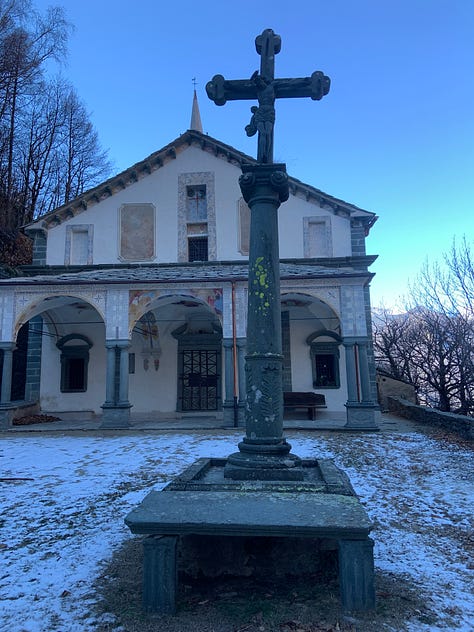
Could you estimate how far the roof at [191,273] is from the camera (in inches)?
547

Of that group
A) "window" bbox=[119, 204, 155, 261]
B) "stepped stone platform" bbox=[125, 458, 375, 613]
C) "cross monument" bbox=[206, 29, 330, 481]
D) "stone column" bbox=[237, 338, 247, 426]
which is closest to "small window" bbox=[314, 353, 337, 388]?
"stone column" bbox=[237, 338, 247, 426]

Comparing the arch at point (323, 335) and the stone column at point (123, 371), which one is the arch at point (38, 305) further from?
the arch at point (323, 335)

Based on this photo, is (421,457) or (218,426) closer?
(421,457)

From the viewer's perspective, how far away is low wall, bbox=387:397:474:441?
36.4ft

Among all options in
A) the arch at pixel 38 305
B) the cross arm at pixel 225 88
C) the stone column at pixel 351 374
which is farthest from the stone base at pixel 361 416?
the cross arm at pixel 225 88

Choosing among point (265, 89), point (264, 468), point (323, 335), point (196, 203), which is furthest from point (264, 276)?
point (196, 203)

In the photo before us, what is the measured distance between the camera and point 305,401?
1577 cm

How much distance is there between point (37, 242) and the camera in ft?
60.0

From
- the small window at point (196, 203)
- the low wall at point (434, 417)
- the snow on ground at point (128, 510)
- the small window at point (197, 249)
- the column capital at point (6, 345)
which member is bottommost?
the snow on ground at point (128, 510)

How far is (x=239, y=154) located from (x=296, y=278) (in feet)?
22.3

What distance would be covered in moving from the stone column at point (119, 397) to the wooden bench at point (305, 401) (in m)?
5.37

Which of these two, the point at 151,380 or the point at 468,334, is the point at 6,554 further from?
the point at 468,334

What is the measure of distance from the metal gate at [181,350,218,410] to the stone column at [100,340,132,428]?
3615mm

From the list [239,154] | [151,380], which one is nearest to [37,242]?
[151,380]
